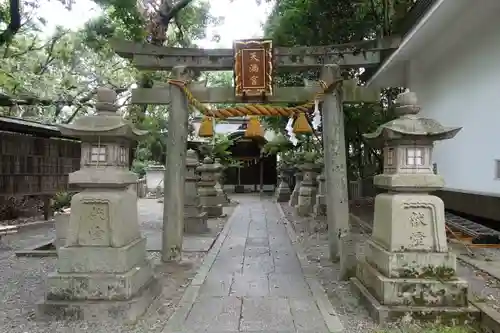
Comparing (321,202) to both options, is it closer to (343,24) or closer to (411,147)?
(343,24)

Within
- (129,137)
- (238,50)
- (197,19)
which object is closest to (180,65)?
(238,50)

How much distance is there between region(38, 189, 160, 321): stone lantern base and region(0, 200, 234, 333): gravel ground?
145 mm

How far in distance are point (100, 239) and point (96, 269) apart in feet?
1.13

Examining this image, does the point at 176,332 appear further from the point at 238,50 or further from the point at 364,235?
the point at 364,235

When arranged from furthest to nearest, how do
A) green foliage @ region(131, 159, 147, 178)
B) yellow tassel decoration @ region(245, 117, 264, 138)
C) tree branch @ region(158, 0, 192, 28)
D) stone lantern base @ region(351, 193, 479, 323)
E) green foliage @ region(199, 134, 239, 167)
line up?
1. green foliage @ region(131, 159, 147, 178)
2. green foliage @ region(199, 134, 239, 167)
3. tree branch @ region(158, 0, 192, 28)
4. yellow tassel decoration @ region(245, 117, 264, 138)
5. stone lantern base @ region(351, 193, 479, 323)

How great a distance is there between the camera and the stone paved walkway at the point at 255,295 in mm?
4828

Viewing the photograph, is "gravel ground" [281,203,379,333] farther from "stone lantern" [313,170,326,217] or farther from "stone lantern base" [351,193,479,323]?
"stone lantern" [313,170,326,217]

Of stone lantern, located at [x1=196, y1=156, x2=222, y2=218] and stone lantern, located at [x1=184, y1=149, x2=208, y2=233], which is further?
stone lantern, located at [x1=196, y1=156, x2=222, y2=218]

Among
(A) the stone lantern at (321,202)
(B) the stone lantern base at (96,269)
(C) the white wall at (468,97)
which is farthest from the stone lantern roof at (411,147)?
(A) the stone lantern at (321,202)

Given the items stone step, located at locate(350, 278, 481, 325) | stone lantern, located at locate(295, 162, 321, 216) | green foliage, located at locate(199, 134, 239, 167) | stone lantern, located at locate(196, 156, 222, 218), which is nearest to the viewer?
stone step, located at locate(350, 278, 481, 325)

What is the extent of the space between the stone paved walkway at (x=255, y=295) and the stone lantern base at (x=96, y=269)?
2.62 feet

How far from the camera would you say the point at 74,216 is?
16.7 feet

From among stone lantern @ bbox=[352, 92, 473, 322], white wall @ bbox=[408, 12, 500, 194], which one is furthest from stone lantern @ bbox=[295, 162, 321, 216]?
stone lantern @ bbox=[352, 92, 473, 322]

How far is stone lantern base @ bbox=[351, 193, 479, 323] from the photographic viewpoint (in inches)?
185
